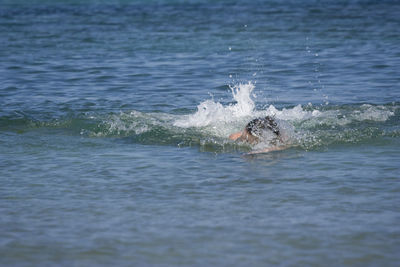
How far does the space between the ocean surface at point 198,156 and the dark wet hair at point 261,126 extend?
0.23 meters

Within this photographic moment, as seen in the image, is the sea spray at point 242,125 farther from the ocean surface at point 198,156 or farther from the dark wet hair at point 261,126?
the dark wet hair at point 261,126

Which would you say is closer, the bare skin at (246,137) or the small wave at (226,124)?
the bare skin at (246,137)

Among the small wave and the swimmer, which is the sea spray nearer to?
the small wave

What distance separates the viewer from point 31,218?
7059mm

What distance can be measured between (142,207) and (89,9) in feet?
112

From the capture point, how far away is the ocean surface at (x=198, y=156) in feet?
20.6

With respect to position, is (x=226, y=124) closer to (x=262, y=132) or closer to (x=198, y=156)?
(x=262, y=132)

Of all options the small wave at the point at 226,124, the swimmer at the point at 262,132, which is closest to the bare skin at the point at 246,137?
the swimmer at the point at 262,132

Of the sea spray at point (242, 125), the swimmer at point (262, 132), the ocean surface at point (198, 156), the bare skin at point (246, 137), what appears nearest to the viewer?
the ocean surface at point (198, 156)

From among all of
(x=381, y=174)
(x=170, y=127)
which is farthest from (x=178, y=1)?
(x=381, y=174)

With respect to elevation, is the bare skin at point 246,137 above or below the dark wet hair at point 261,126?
below

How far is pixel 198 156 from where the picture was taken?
9.45 meters

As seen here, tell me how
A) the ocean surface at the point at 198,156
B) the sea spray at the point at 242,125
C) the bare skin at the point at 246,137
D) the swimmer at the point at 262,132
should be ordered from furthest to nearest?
the sea spray at the point at 242,125 < the bare skin at the point at 246,137 < the swimmer at the point at 262,132 < the ocean surface at the point at 198,156

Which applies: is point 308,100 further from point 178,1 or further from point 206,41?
point 178,1
